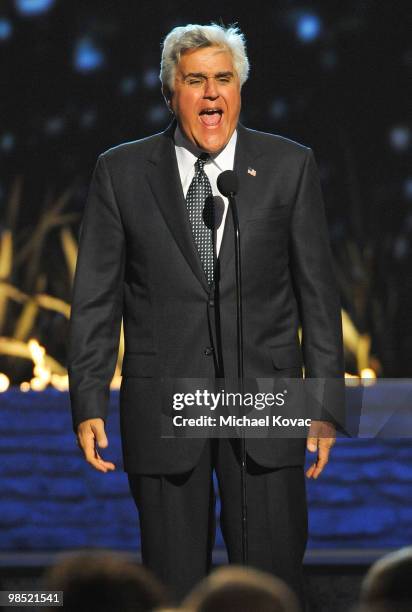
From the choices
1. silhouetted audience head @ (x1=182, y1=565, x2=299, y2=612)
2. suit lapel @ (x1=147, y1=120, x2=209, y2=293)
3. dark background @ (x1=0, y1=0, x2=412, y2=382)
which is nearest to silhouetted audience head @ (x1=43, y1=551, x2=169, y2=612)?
silhouetted audience head @ (x1=182, y1=565, x2=299, y2=612)

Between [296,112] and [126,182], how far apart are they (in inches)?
87.9

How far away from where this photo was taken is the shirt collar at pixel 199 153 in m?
3.27

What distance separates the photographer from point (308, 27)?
542cm

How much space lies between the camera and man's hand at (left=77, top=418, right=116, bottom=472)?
10.6 feet

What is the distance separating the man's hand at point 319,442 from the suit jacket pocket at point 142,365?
414 millimetres

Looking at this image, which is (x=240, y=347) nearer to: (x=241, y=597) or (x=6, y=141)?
(x=241, y=597)

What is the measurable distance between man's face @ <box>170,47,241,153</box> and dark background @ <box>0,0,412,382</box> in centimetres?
222

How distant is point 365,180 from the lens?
5469 millimetres

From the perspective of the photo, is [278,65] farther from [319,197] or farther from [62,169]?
[319,197]

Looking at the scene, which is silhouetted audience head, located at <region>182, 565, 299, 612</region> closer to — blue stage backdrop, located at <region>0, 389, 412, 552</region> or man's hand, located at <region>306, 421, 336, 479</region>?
man's hand, located at <region>306, 421, 336, 479</region>

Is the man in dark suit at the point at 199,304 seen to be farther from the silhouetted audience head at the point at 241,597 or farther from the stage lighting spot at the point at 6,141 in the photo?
the stage lighting spot at the point at 6,141

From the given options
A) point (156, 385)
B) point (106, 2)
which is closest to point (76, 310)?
point (156, 385)

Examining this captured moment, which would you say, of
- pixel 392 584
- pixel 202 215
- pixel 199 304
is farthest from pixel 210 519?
pixel 392 584

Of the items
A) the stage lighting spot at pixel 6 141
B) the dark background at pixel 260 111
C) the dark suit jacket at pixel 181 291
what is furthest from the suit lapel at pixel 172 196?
the stage lighting spot at pixel 6 141
